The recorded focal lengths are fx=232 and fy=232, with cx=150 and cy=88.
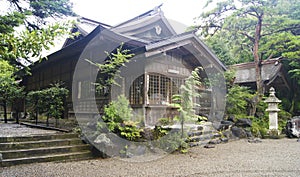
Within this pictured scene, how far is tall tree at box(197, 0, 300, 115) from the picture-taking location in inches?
446

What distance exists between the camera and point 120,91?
28.0ft

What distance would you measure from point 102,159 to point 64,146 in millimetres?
1088

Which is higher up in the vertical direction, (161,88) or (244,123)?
(161,88)

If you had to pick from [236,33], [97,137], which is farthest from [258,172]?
[236,33]

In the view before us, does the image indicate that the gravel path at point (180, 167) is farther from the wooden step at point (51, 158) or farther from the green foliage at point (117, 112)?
the green foliage at point (117, 112)

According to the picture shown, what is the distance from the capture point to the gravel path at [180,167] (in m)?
4.39

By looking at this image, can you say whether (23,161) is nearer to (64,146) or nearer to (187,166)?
(64,146)

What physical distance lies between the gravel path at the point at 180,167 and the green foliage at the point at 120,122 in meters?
0.83

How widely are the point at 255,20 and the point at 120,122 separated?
31.5 ft

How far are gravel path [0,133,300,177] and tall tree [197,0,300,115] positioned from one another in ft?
21.8

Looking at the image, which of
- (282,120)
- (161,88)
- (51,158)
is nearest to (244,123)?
(282,120)

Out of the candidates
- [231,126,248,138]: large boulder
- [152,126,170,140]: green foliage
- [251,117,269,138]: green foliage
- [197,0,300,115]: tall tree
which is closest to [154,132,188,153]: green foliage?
[152,126,170,140]: green foliage

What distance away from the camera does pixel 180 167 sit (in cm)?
490

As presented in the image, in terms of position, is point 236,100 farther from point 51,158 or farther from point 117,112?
point 51,158
